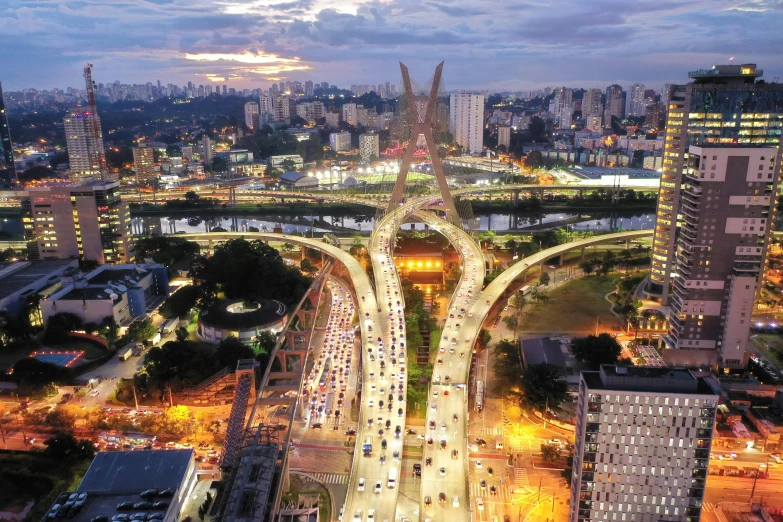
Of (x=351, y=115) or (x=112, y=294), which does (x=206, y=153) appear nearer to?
(x=351, y=115)

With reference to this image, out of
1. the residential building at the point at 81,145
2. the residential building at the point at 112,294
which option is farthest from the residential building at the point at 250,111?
the residential building at the point at 112,294

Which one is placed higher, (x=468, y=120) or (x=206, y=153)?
(x=468, y=120)

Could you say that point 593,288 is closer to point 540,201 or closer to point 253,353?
point 253,353

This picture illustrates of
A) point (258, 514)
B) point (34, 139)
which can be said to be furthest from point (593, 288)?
point (34, 139)

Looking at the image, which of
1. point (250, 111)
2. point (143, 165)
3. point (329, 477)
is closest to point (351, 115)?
point (250, 111)

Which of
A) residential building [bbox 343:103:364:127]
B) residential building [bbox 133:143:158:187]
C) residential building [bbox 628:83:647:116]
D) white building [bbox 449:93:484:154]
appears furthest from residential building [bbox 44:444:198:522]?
residential building [bbox 628:83:647:116]

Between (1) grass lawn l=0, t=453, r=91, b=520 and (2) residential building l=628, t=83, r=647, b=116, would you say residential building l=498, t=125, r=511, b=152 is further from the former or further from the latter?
(1) grass lawn l=0, t=453, r=91, b=520
